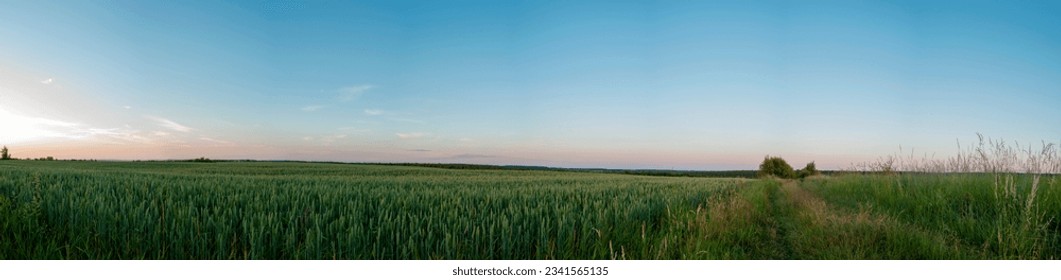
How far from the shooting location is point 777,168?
6938cm

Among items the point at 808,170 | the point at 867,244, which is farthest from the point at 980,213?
the point at 808,170

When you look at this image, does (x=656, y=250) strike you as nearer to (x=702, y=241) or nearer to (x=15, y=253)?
(x=702, y=241)

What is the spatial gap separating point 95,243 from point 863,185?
1460 cm

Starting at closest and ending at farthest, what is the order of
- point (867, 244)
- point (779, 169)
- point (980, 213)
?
point (867, 244) < point (980, 213) < point (779, 169)

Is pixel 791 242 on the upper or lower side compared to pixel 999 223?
lower

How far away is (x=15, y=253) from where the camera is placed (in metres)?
3.33

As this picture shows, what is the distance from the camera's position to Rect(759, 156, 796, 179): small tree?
225 feet

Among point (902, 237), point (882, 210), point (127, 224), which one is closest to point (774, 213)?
point (882, 210)

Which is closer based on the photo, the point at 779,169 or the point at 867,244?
the point at 867,244

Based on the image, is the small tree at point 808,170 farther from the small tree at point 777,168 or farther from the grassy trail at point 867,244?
the grassy trail at point 867,244

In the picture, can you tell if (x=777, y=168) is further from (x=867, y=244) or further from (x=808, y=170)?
(x=867, y=244)

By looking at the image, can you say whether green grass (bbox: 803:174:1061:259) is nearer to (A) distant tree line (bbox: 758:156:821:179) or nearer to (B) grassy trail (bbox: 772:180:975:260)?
(B) grassy trail (bbox: 772:180:975:260)

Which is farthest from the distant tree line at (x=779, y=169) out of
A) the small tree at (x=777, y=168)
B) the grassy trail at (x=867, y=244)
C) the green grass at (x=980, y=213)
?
the grassy trail at (x=867, y=244)

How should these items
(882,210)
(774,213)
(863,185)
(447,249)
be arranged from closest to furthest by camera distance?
Result: (447,249) → (882,210) → (774,213) → (863,185)
